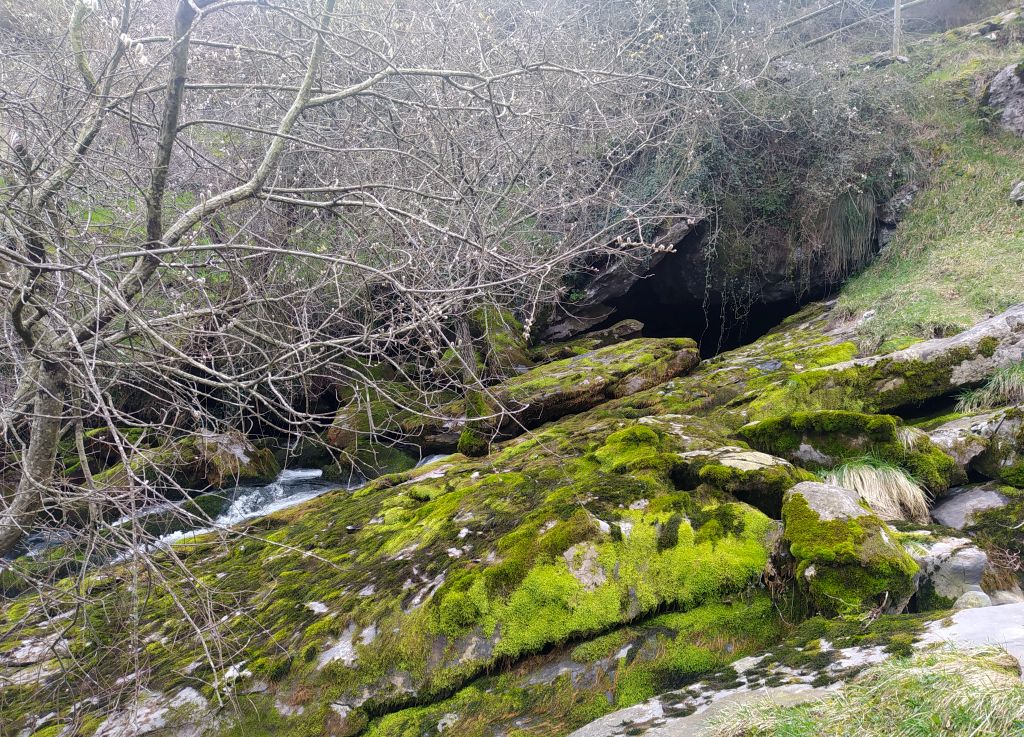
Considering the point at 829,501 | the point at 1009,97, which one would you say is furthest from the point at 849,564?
the point at 1009,97

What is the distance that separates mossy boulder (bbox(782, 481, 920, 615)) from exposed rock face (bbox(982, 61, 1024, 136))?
9.95 m

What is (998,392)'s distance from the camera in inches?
217

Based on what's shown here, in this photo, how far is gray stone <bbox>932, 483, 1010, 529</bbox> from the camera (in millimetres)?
4402

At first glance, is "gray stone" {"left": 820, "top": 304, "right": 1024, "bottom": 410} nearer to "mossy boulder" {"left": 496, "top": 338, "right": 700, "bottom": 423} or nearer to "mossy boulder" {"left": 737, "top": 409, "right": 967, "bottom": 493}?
"mossy boulder" {"left": 737, "top": 409, "right": 967, "bottom": 493}

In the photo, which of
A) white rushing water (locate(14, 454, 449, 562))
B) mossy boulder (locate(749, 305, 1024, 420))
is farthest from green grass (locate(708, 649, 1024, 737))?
white rushing water (locate(14, 454, 449, 562))

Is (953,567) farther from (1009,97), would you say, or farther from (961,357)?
(1009,97)

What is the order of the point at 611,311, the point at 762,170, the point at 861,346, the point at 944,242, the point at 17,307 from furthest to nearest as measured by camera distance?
1. the point at 611,311
2. the point at 762,170
3. the point at 944,242
4. the point at 861,346
5. the point at 17,307

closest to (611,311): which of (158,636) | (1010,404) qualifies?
(1010,404)

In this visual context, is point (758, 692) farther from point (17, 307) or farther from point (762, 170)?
point (762, 170)

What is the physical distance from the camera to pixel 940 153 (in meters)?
10.7

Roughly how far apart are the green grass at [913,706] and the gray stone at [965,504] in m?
2.68

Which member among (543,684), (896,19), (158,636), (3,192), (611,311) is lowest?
(543,684)

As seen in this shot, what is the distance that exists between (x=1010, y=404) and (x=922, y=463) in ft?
4.41

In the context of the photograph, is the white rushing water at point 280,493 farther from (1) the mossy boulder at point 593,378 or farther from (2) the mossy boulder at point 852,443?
(2) the mossy boulder at point 852,443
